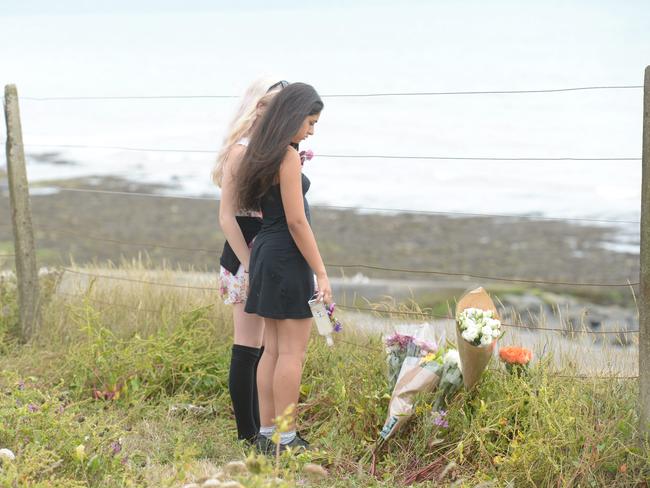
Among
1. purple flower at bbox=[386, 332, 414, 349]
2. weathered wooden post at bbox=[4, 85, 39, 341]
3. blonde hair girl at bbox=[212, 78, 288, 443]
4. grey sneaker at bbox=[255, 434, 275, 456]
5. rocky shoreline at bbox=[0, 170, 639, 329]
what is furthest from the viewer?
rocky shoreline at bbox=[0, 170, 639, 329]

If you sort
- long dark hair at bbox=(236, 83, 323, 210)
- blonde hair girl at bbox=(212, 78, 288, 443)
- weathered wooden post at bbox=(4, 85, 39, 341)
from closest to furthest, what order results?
long dark hair at bbox=(236, 83, 323, 210) → blonde hair girl at bbox=(212, 78, 288, 443) → weathered wooden post at bbox=(4, 85, 39, 341)

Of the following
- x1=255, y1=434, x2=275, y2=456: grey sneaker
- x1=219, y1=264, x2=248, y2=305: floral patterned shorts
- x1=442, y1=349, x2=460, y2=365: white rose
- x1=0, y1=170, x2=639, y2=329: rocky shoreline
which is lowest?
x1=0, y1=170, x2=639, y2=329: rocky shoreline

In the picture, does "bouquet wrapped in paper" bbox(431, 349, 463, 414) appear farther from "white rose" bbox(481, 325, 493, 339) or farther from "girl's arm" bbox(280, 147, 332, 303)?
"girl's arm" bbox(280, 147, 332, 303)

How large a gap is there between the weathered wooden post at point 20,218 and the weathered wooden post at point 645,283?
159 inches

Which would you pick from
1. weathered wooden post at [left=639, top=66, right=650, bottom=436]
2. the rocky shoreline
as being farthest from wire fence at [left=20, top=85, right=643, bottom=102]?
the rocky shoreline

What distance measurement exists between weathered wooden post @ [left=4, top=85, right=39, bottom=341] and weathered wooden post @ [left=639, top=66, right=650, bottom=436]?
4039 mm

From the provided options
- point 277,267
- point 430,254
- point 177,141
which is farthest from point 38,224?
point 277,267

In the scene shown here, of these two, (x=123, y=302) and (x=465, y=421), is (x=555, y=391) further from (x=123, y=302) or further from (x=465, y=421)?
(x=123, y=302)

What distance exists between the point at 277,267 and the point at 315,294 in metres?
0.22

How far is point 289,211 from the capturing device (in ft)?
13.3

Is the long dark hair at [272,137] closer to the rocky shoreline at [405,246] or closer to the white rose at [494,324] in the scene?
the white rose at [494,324]

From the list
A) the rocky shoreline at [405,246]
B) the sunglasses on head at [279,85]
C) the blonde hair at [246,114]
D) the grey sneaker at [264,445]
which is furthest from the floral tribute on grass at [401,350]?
the rocky shoreline at [405,246]

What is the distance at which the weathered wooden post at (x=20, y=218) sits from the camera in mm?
6316

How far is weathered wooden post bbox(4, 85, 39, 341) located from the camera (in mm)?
6316
